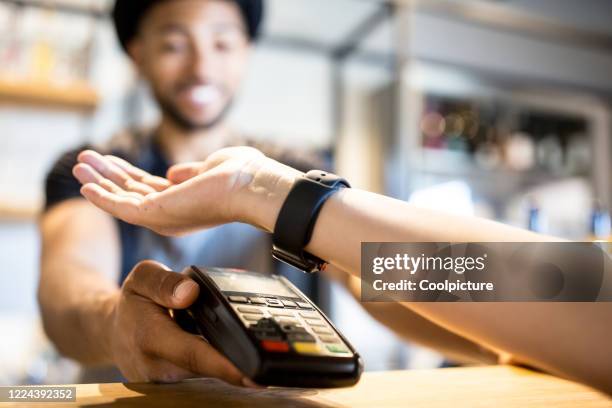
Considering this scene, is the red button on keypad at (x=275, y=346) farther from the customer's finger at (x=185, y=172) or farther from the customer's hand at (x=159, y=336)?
the customer's finger at (x=185, y=172)

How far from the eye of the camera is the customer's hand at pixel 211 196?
0.38m

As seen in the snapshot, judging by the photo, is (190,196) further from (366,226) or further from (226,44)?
(226,44)

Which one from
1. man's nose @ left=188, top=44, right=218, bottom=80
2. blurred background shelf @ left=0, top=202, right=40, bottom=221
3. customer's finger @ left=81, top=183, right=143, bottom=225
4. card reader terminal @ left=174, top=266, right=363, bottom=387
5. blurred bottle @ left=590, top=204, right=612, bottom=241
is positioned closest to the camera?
card reader terminal @ left=174, top=266, right=363, bottom=387

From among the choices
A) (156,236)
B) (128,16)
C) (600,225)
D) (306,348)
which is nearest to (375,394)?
(306,348)

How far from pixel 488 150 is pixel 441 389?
7.52 feet

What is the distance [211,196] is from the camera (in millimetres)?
389

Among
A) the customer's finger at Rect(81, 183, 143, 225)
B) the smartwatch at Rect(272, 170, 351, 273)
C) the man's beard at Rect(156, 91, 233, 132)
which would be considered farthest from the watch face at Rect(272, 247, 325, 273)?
the man's beard at Rect(156, 91, 233, 132)

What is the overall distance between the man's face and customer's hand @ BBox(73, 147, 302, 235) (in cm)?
38

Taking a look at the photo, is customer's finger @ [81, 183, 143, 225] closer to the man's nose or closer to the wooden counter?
the wooden counter

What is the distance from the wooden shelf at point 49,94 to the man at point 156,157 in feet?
3.24

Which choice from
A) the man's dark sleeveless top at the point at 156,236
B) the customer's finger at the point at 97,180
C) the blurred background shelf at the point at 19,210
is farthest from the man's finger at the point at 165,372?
the blurred background shelf at the point at 19,210

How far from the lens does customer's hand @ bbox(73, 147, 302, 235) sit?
380mm

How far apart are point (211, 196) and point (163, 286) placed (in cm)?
7

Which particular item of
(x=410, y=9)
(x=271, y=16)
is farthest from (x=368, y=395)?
(x=271, y=16)
